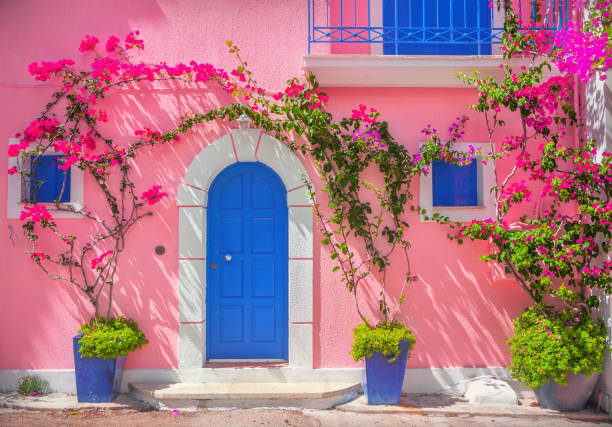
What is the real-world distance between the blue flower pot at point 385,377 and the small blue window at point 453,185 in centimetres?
165

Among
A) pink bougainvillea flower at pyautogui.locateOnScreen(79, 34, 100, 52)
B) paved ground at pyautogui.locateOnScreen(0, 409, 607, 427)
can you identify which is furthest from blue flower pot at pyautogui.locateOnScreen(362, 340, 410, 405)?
pink bougainvillea flower at pyautogui.locateOnScreen(79, 34, 100, 52)

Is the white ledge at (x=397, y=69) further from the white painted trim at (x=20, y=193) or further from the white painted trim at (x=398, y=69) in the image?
the white painted trim at (x=20, y=193)

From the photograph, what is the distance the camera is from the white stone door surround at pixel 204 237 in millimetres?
5336

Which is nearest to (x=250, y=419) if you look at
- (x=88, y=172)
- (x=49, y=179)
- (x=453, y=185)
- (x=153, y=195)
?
(x=153, y=195)

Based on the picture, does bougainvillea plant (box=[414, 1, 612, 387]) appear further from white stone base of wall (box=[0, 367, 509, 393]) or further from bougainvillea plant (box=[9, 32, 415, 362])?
white stone base of wall (box=[0, 367, 509, 393])

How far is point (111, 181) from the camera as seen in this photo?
5.43 m

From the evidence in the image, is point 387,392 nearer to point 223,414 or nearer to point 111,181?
point 223,414

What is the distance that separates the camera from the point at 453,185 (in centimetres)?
561

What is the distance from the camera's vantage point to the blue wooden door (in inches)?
220

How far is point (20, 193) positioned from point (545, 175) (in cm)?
566

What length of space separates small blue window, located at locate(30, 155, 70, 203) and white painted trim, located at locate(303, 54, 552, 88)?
2907 millimetres

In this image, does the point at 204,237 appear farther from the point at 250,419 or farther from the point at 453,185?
the point at 453,185

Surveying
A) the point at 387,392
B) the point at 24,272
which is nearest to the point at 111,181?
the point at 24,272

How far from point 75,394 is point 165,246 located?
1.79 m
